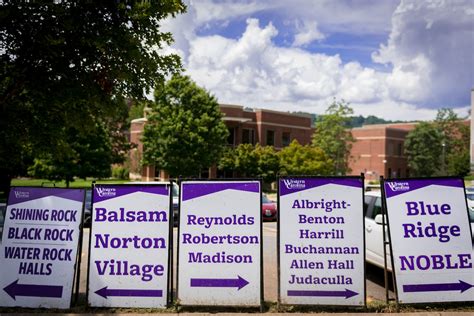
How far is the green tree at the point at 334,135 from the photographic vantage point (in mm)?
59438

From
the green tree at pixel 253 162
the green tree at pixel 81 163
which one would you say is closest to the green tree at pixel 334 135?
the green tree at pixel 253 162

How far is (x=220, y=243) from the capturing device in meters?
6.63

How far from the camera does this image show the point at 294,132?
58.6 meters

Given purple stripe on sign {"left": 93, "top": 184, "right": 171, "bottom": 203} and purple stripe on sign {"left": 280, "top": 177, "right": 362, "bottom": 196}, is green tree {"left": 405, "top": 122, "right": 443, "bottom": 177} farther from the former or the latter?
purple stripe on sign {"left": 93, "top": 184, "right": 171, "bottom": 203}

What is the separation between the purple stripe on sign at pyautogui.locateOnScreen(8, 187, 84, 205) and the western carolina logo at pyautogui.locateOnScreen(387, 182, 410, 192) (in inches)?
175

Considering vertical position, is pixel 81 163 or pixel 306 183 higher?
pixel 81 163

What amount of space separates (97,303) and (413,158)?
7405cm

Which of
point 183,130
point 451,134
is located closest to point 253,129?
point 183,130

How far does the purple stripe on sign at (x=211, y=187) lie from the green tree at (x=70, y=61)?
74.3 inches

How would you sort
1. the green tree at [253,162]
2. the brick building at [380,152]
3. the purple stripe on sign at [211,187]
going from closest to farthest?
the purple stripe on sign at [211,187], the green tree at [253,162], the brick building at [380,152]

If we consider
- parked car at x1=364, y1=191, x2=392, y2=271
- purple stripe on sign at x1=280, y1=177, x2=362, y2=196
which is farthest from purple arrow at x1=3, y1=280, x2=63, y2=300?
parked car at x1=364, y1=191, x2=392, y2=271

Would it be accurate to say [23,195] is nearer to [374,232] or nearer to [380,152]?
[374,232]

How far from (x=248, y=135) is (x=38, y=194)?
48197 mm

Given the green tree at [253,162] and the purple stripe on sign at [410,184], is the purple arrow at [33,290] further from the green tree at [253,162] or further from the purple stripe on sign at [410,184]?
the green tree at [253,162]
